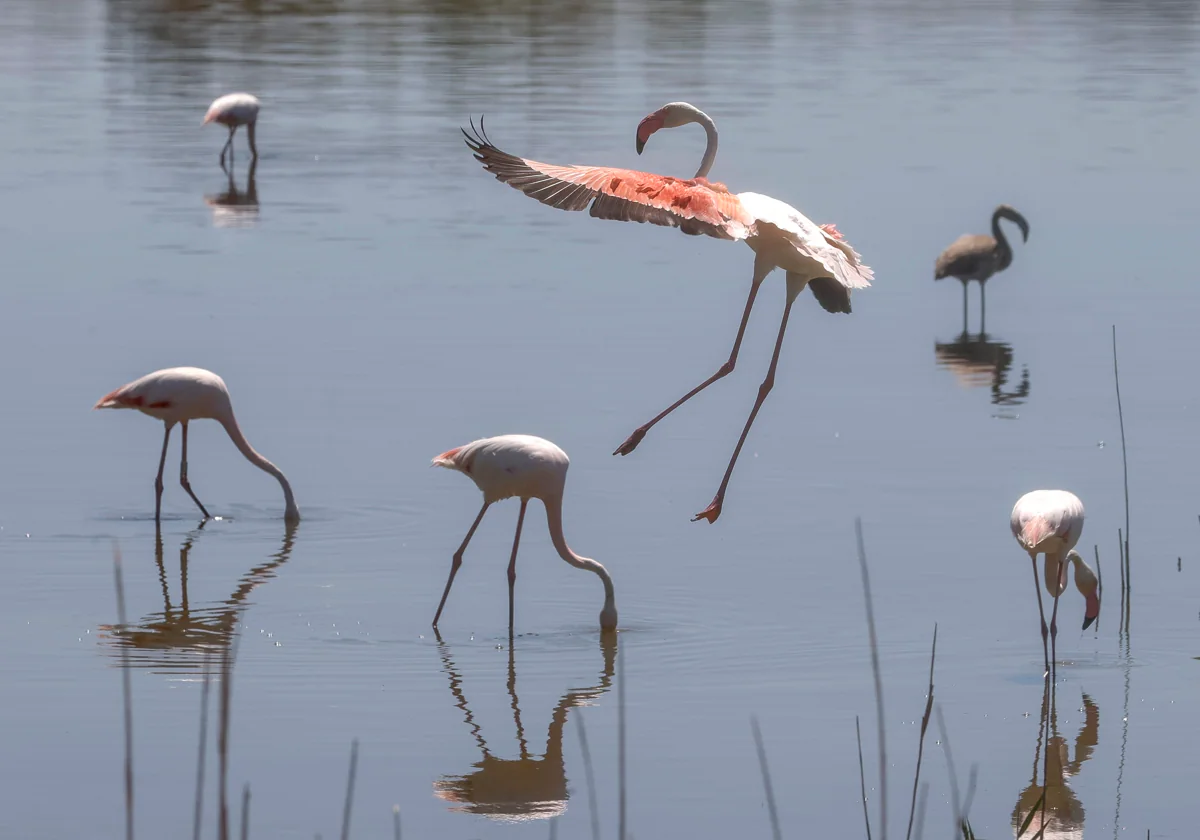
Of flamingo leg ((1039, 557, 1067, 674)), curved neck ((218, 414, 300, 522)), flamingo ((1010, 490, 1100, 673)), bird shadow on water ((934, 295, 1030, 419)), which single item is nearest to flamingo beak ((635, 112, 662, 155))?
flamingo ((1010, 490, 1100, 673))

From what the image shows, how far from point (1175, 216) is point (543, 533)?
38.2 ft

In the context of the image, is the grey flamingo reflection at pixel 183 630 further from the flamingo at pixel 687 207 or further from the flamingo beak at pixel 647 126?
the flamingo beak at pixel 647 126

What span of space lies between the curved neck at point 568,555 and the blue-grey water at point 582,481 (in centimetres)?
20

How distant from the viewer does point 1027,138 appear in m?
27.3

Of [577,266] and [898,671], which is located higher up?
[577,266]

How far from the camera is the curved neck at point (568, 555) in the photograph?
9484 mm

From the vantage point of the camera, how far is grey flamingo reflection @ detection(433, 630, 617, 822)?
Result: 735cm

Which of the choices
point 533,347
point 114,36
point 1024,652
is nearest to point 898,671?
point 1024,652

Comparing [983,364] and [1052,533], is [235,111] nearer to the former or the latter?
[983,364]

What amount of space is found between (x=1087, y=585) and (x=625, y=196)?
2.61 meters

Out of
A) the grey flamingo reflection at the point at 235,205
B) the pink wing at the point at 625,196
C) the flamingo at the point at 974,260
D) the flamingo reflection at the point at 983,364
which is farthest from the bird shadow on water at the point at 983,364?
the grey flamingo reflection at the point at 235,205

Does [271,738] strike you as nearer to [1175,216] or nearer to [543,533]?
[543,533]

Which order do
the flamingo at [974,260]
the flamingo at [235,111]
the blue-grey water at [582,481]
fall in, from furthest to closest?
1. the flamingo at [235,111]
2. the flamingo at [974,260]
3. the blue-grey water at [582,481]

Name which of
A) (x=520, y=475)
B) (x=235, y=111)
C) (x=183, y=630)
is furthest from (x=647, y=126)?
(x=235, y=111)
